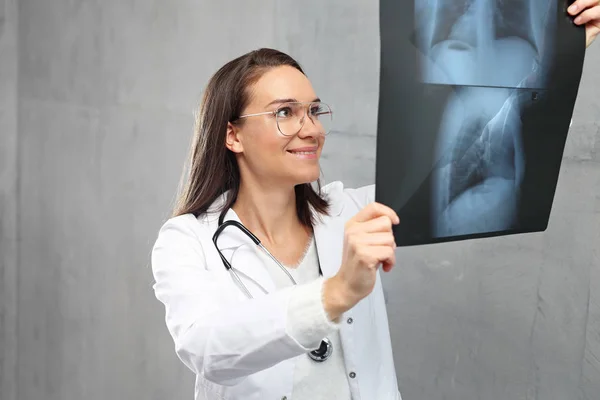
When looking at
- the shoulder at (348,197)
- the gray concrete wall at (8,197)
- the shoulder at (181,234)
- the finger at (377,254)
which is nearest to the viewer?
the finger at (377,254)

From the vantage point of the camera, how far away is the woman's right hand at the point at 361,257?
3.98 ft

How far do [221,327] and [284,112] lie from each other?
557 millimetres

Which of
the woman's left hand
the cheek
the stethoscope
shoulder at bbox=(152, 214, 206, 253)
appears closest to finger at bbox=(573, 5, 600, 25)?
the woman's left hand

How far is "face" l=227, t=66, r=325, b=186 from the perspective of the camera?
1694 millimetres

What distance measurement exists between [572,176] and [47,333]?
9.78 ft

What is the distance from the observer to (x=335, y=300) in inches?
49.4

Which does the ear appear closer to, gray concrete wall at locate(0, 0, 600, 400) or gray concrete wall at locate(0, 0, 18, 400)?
gray concrete wall at locate(0, 0, 600, 400)

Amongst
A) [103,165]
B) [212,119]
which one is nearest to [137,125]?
[103,165]

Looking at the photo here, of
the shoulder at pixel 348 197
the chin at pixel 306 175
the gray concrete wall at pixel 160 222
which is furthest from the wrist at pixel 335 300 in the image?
the gray concrete wall at pixel 160 222

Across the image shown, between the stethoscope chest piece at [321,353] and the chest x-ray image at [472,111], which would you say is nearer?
the chest x-ray image at [472,111]

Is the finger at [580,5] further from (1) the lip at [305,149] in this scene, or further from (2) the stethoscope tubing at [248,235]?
(2) the stethoscope tubing at [248,235]

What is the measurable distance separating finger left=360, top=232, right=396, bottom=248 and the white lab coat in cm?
18

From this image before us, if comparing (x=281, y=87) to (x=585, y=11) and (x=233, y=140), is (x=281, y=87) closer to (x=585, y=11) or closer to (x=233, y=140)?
(x=233, y=140)

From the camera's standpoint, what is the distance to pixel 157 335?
3.42 metres
